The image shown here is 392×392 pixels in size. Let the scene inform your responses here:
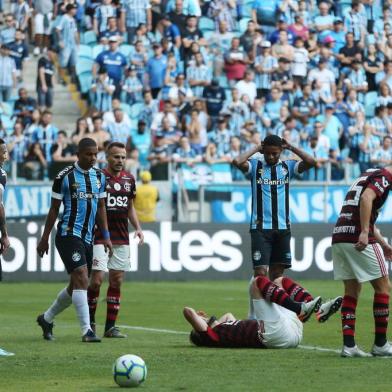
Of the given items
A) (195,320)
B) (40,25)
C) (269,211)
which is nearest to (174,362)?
(195,320)

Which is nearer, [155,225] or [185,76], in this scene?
[155,225]

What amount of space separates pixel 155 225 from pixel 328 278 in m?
3.79

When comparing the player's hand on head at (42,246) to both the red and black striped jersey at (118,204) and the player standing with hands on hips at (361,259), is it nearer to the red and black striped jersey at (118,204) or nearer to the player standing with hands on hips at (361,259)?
the red and black striped jersey at (118,204)

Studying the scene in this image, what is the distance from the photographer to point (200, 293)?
69.7 feet

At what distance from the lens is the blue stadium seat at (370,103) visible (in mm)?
30250

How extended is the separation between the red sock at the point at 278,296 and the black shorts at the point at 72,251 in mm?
2112

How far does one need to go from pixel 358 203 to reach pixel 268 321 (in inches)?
59.9

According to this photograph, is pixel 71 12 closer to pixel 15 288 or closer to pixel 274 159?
pixel 15 288

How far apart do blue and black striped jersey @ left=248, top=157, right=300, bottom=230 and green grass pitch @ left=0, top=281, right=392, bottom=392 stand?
1393mm

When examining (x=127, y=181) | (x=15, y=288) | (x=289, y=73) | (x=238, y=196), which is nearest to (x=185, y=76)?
(x=289, y=73)

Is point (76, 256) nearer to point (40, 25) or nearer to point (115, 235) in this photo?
point (115, 235)

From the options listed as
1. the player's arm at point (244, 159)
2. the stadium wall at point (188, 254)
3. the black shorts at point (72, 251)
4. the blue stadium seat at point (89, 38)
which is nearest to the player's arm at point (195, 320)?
the black shorts at point (72, 251)

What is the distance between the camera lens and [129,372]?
30.3ft

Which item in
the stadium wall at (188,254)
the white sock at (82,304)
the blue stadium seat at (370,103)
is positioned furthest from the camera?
the blue stadium seat at (370,103)
